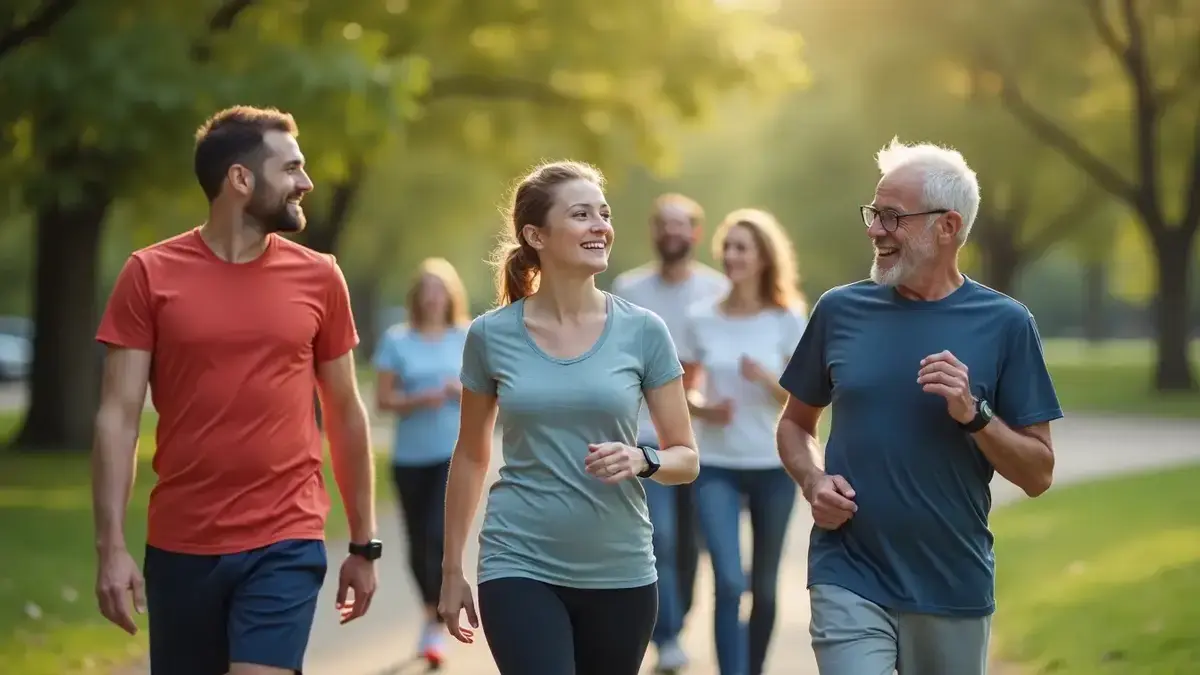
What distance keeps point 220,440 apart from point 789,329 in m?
3.86

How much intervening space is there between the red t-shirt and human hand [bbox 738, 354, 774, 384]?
3.40 metres

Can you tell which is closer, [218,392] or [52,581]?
[218,392]

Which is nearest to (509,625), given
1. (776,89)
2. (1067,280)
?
(776,89)

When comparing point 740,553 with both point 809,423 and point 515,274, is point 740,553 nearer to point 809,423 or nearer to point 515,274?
point 809,423

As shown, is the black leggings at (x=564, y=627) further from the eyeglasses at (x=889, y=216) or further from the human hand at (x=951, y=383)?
the eyeglasses at (x=889, y=216)

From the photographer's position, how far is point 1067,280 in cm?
8925

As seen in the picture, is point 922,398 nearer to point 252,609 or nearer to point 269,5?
point 252,609

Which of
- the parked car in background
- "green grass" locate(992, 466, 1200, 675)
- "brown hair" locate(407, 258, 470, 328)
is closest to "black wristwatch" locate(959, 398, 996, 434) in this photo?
"green grass" locate(992, 466, 1200, 675)

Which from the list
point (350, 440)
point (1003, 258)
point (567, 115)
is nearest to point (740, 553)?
point (350, 440)

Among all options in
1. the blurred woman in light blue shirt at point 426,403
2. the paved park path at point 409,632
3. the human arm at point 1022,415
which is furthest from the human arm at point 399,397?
the human arm at point 1022,415

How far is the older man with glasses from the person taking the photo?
486 centimetres

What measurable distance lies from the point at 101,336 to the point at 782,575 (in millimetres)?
7726

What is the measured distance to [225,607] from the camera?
503 cm

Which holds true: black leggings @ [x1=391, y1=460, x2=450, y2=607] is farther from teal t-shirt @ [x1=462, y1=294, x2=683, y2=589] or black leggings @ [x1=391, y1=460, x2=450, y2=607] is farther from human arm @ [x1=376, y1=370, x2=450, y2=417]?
teal t-shirt @ [x1=462, y1=294, x2=683, y2=589]
